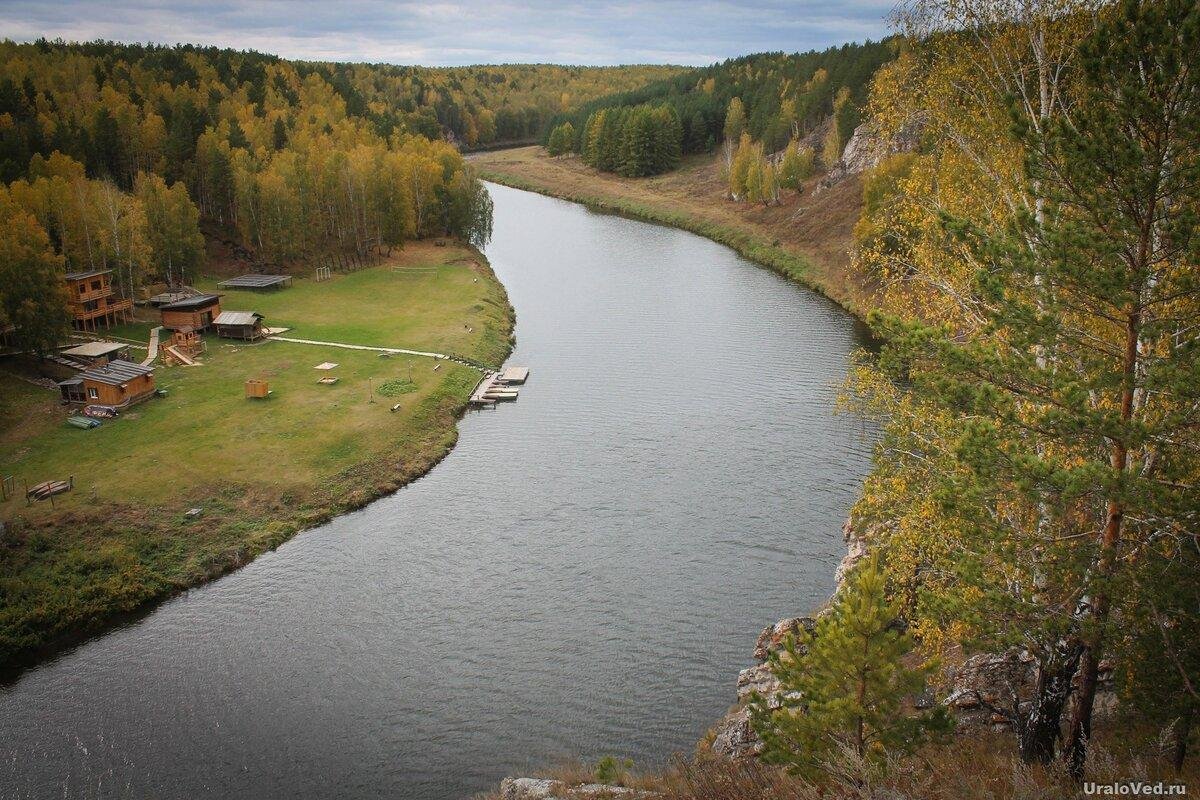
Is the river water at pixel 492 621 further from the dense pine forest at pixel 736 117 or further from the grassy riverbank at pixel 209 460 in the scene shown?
the dense pine forest at pixel 736 117

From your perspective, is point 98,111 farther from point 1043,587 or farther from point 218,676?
point 1043,587

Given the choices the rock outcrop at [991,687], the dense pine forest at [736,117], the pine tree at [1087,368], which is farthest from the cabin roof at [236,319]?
the dense pine forest at [736,117]

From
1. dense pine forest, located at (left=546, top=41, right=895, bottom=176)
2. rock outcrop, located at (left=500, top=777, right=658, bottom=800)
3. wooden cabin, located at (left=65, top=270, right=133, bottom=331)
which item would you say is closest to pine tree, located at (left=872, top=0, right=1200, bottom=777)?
rock outcrop, located at (left=500, top=777, right=658, bottom=800)

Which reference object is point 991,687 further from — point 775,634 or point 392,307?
point 392,307

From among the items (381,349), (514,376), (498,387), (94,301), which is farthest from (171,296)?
(514,376)

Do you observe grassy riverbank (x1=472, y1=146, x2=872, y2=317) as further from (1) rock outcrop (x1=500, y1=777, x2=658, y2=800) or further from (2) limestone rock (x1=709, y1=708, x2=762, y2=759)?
(1) rock outcrop (x1=500, y1=777, x2=658, y2=800)
